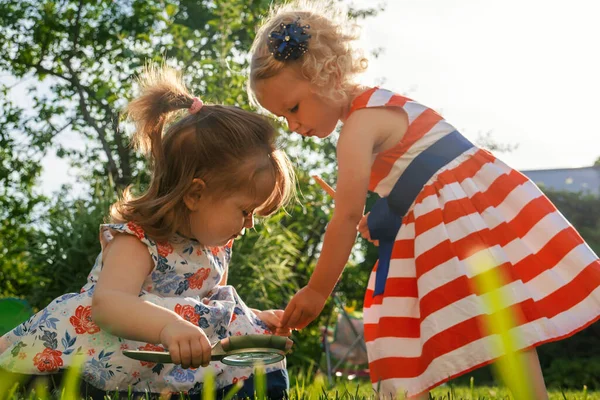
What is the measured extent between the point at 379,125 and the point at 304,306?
68 centimetres

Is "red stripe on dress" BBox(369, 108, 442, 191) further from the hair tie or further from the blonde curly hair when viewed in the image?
the hair tie

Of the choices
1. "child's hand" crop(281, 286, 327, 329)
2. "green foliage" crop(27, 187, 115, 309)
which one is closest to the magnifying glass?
"child's hand" crop(281, 286, 327, 329)

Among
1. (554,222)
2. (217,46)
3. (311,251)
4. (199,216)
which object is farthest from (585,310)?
(311,251)

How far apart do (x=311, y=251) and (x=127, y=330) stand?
479 centimetres

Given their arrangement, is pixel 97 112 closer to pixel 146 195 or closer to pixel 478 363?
pixel 146 195

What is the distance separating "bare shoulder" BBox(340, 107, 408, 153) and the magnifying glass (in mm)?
863

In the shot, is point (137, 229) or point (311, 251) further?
point (311, 251)

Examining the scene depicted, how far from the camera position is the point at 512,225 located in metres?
2.24

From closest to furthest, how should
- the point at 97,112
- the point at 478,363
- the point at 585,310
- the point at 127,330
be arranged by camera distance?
the point at 127,330
the point at 478,363
the point at 585,310
the point at 97,112

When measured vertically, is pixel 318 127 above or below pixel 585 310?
above

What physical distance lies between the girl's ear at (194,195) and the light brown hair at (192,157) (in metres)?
0.01

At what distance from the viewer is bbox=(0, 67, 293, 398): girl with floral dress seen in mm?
1908

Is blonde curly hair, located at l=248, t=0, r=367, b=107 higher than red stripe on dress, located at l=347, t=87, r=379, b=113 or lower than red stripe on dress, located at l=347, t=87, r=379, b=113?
higher

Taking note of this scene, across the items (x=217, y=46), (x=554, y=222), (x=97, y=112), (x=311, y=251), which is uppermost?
(x=97, y=112)
